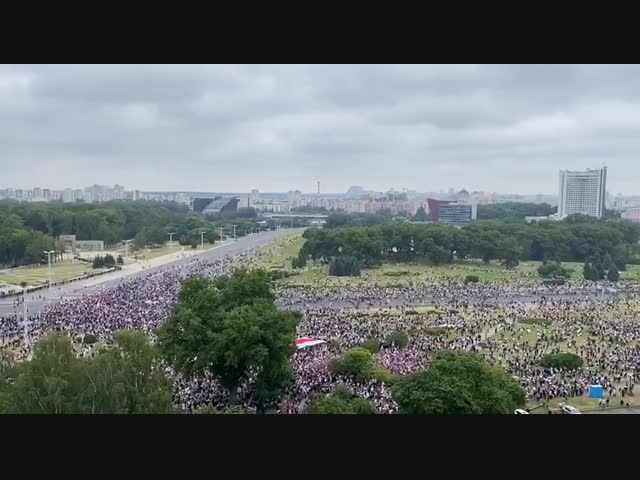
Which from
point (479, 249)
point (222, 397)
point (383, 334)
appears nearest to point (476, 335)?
point (383, 334)

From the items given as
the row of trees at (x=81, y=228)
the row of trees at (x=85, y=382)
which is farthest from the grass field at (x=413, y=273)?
the row of trees at (x=85, y=382)

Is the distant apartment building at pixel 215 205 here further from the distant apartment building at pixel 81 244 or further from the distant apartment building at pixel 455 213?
the distant apartment building at pixel 81 244

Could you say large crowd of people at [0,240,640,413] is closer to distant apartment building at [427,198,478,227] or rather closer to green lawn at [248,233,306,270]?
green lawn at [248,233,306,270]

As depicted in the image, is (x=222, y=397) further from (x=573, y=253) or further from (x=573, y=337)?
(x=573, y=253)

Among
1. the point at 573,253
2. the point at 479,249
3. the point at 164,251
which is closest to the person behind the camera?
the point at 479,249

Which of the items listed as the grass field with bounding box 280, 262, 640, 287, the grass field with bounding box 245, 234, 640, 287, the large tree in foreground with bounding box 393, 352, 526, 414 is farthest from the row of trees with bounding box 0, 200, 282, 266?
the large tree in foreground with bounding box 393, 352, 526, 414

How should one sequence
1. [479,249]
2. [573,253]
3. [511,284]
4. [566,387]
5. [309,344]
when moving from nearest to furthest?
1. [566,387]
2. [309,344]
3. [511,284]
4. [479,249]
5. [573,253]
